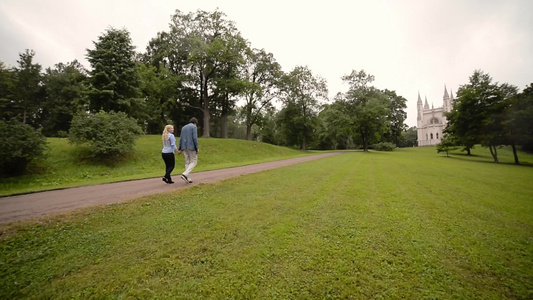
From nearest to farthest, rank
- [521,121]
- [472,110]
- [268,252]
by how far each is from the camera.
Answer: [268,252]
[521,121]
[472,110]

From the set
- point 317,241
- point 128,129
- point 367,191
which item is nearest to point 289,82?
point 128,129

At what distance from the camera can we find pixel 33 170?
11781 millimetres

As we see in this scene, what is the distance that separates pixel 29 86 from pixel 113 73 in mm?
42139

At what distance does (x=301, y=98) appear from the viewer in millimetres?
44188

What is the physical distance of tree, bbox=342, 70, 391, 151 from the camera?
40.6 meters

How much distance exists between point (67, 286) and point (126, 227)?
1.64m

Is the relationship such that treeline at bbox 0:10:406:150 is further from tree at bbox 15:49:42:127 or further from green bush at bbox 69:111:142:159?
green bush at bbox 69:111:142:159

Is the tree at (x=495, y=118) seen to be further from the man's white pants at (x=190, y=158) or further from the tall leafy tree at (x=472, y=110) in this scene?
the man's white pants at (x=190, y=158)

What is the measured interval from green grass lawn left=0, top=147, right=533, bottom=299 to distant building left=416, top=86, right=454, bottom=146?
11479 centimetres

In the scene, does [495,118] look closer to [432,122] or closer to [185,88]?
[185,88]

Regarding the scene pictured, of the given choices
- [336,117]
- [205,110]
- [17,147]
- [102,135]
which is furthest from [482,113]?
[17,147]

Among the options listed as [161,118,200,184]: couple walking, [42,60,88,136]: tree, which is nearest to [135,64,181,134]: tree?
[42,60,88,136]: tree

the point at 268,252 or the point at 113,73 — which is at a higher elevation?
the point at 113,73

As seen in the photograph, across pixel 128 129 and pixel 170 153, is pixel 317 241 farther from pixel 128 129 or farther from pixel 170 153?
pixel 128 129
